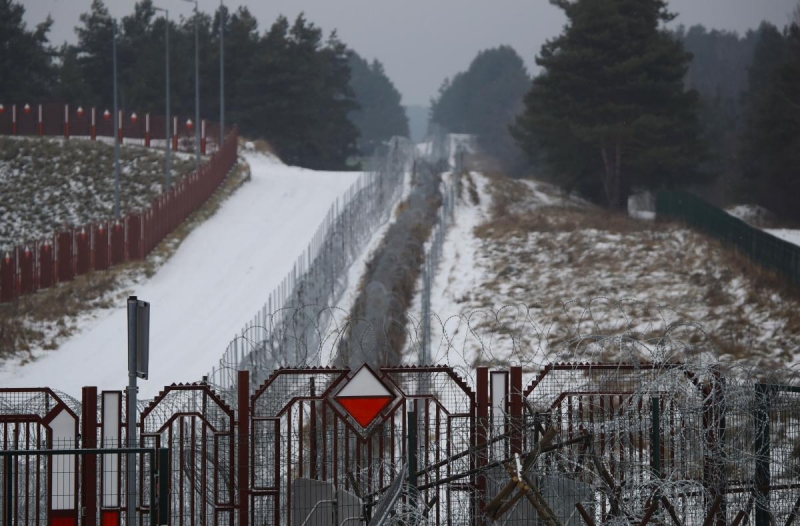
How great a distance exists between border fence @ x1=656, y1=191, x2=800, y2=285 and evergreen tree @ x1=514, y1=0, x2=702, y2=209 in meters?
2.77

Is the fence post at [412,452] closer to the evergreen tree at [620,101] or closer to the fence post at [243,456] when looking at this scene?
the fence post at [243,456]

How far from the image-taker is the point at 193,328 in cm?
2344

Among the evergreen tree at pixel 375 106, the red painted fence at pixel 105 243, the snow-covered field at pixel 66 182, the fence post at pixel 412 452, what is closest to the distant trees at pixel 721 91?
the red painted fence at pixel 105 243

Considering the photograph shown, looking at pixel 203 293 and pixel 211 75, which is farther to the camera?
pixel 211 75

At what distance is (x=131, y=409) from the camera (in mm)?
7953

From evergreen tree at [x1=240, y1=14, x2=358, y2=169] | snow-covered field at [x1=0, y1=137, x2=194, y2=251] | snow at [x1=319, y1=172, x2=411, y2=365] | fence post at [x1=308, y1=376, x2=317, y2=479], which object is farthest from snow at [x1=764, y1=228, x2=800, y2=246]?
evergreen tree at [x1=240, y1=14, x2=358, y2=169]

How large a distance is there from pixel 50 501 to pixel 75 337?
15.1m

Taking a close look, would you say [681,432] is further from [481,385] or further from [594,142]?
[594,142]

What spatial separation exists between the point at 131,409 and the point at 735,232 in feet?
74.5

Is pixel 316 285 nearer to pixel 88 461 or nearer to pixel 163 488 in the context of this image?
pixel 88 461

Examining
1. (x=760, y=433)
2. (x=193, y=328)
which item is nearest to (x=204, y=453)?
(x=760, y=433)

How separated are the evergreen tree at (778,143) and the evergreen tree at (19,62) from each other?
135 feet

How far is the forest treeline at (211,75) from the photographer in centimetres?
6100

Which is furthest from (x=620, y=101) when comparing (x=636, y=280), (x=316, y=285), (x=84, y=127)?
(x=84, y=127)
